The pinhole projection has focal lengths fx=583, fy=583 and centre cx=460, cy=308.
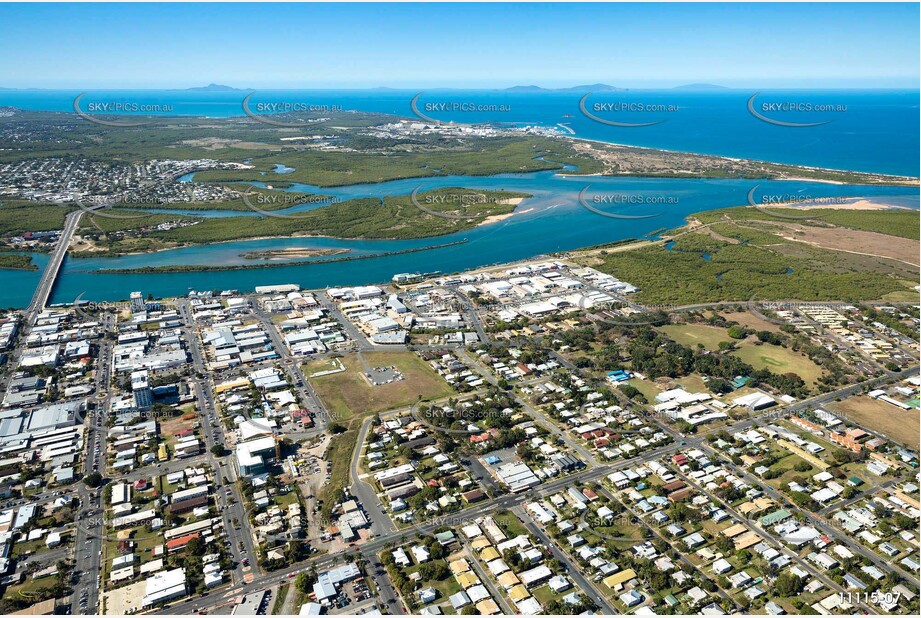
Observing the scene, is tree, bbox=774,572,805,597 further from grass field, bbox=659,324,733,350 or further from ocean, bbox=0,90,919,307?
ocean, bbox=0,90,919,307

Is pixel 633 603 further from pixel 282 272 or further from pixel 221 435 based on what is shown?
pixel 282 272

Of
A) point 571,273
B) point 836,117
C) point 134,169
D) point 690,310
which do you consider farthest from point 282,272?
point 836,117

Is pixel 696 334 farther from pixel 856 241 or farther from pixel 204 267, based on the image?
pixel 204 267

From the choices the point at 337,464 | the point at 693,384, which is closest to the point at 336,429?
the point at 337,464

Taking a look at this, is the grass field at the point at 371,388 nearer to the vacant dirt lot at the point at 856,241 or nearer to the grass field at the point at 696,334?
the grass field at the point at 696,334

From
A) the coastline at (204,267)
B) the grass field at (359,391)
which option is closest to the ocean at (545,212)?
the coastline at (204,267)

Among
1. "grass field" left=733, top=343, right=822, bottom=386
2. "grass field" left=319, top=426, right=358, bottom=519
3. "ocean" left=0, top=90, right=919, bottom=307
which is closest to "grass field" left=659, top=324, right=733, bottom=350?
"grass field" left=733, top=343, right=822, bottom=386
